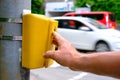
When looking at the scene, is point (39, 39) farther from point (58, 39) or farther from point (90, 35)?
point (90, 35)

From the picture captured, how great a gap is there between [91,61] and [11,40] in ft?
3.76

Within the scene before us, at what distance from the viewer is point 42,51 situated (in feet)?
7.88

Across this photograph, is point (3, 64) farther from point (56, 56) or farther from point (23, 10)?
point (56, 56)

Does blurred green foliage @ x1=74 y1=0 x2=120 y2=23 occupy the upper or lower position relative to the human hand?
lower

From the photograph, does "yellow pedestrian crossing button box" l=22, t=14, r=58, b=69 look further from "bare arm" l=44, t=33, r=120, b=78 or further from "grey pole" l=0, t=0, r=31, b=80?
"bare arm" l=44, t=33, r=120, b=78

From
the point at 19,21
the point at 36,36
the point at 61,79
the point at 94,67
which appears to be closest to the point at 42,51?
the point at 36,36

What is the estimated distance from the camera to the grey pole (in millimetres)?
2625

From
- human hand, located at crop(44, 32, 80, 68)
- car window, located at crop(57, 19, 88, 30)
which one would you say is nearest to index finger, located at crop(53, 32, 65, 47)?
human hand, located at crop(44, 32, 80, 68)

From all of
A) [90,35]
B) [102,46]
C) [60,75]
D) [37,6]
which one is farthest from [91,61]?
[37,6]

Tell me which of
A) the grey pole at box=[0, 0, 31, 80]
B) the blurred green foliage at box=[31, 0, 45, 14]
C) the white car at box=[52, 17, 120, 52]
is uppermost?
the grey pole at box=[0, 0, 31, 80]

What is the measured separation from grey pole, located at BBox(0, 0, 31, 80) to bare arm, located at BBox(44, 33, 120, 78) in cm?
74

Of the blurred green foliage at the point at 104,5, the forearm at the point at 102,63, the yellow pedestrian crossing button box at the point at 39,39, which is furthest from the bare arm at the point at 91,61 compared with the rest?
the blurred green foliage at the point at 104,5

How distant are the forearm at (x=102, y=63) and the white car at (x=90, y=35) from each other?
41.1 feet

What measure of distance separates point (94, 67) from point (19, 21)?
1134 mm
